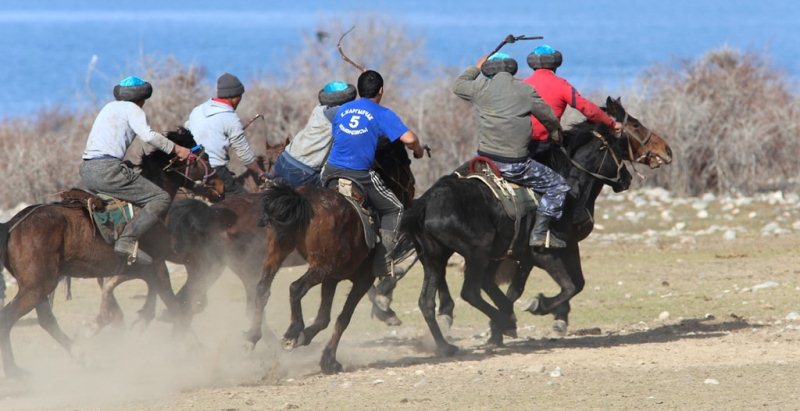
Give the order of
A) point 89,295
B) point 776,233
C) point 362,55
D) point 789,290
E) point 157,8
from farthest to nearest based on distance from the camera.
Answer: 1. point 157,8
2. point 362,55
3. point 776,233
4. point 89,295
5. point 789,290

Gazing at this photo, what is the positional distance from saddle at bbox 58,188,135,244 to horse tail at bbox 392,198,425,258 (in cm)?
238

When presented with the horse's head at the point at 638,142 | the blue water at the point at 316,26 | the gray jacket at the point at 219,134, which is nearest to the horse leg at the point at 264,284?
the gray jacket at the point at 219,134

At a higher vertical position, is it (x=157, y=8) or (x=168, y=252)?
(x=157, y=8)

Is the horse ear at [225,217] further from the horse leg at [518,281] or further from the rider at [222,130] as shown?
the horse leg at [518,281]

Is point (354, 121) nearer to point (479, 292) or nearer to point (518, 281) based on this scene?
point (479, 292)

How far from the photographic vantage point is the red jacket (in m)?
13.4

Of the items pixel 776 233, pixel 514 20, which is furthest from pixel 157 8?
pixel 776 233

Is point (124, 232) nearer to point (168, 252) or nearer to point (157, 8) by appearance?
point (168, 252)

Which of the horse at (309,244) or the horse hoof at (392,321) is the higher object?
the horse at (309,244)

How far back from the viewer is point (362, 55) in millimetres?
29672

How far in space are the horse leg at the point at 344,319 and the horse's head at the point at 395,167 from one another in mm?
983

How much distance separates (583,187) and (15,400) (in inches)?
211

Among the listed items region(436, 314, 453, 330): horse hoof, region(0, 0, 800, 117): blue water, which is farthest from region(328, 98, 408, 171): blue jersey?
region(0, 0, 800, 117): blue water

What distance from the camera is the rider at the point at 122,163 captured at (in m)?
12.6
